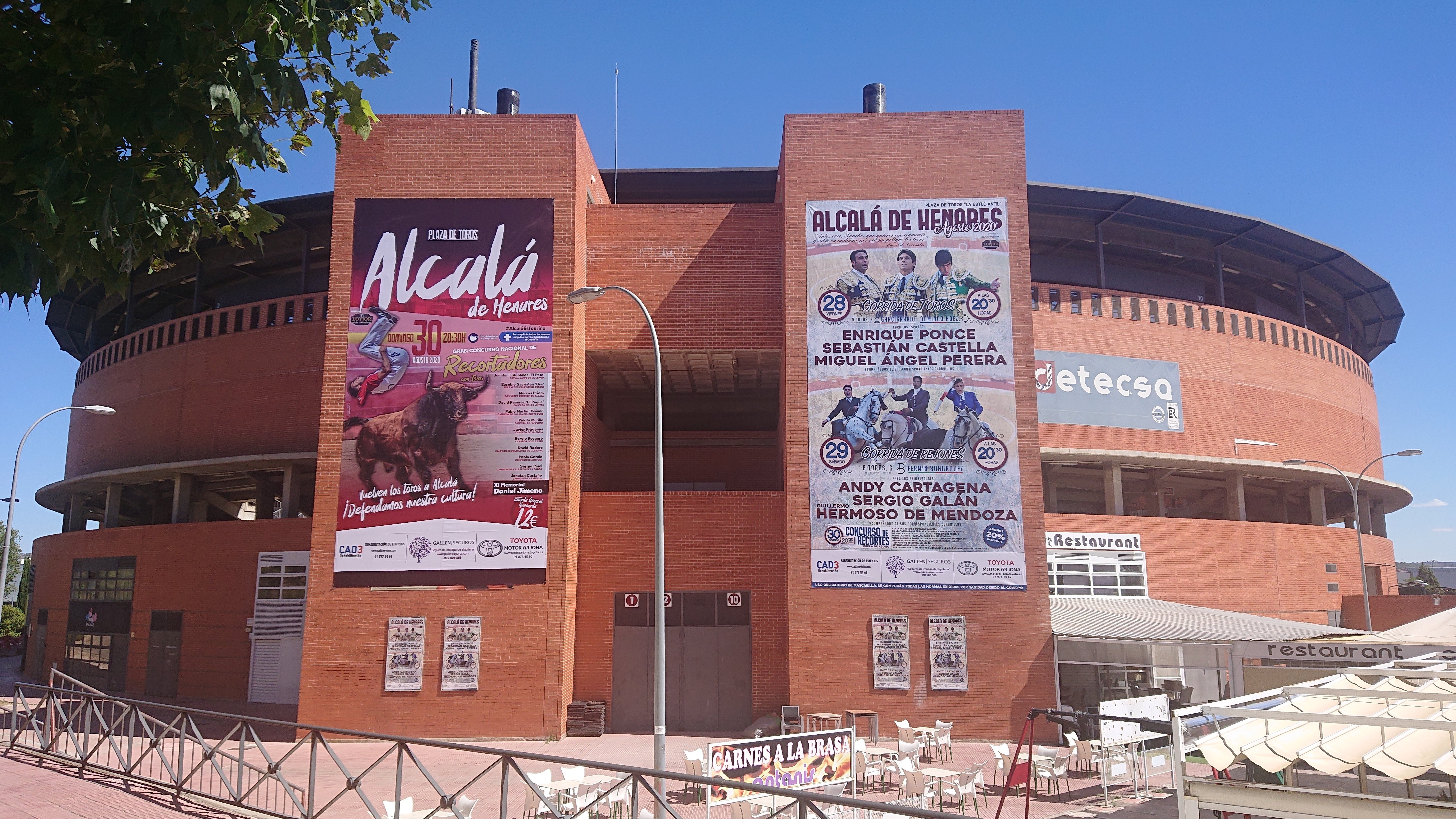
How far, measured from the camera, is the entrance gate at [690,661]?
76.3 ft

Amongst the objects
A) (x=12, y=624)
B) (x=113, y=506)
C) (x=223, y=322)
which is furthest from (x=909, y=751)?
(x=12, y=624)

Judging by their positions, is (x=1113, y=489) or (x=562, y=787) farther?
(x=1113, y=489)

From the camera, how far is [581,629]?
23359 millimetres

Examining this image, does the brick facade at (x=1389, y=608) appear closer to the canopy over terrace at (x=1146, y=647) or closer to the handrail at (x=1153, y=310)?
the handrail at (x=1153, y=310)

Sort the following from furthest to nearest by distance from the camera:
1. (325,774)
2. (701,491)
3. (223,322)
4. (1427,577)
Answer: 1. (1427,577)
2. (223,322)
3. (701,491)
4. (325,774)

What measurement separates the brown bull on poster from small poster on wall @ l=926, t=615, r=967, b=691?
11511 millimetres

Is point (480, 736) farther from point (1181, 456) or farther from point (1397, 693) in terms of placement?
point (1181, 456)

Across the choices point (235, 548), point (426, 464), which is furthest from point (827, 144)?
point (235, 548)

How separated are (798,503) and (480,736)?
9020 millimetres

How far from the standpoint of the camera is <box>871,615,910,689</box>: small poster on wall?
2170 cm

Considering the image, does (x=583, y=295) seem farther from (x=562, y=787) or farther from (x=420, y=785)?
(x=420, y=785)

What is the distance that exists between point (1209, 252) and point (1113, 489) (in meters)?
11.6

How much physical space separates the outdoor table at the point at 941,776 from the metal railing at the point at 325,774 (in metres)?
0.52

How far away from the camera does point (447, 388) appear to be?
880 inches
